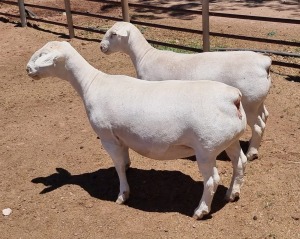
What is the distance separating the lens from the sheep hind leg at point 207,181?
4.38 meters

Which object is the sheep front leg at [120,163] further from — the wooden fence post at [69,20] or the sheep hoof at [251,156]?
the wooden fence post at [69,20]

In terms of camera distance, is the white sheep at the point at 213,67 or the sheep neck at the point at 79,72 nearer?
the sheep neck at the point at 79,72

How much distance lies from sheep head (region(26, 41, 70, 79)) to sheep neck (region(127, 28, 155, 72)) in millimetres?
1337

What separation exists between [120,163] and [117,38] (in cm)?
192

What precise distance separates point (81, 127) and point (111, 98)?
7.00ft

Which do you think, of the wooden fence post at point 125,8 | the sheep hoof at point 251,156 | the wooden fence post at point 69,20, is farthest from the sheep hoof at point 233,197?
the wooden fence post at point 69,20

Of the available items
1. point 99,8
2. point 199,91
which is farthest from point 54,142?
point 99,8

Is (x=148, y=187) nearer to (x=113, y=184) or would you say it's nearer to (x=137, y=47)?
(x=113, y=184)

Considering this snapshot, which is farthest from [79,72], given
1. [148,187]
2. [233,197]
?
[233,197]

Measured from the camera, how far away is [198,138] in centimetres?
429

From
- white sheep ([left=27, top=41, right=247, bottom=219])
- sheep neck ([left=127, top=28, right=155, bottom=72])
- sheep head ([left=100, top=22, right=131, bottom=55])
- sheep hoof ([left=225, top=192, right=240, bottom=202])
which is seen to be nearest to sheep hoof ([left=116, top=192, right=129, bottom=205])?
white sheep ([left=27, top=41, right=247, bottom=219])

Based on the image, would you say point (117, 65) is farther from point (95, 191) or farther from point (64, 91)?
point (95, 191)

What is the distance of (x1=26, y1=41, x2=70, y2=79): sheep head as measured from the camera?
5.02m

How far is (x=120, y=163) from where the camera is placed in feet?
16.4
